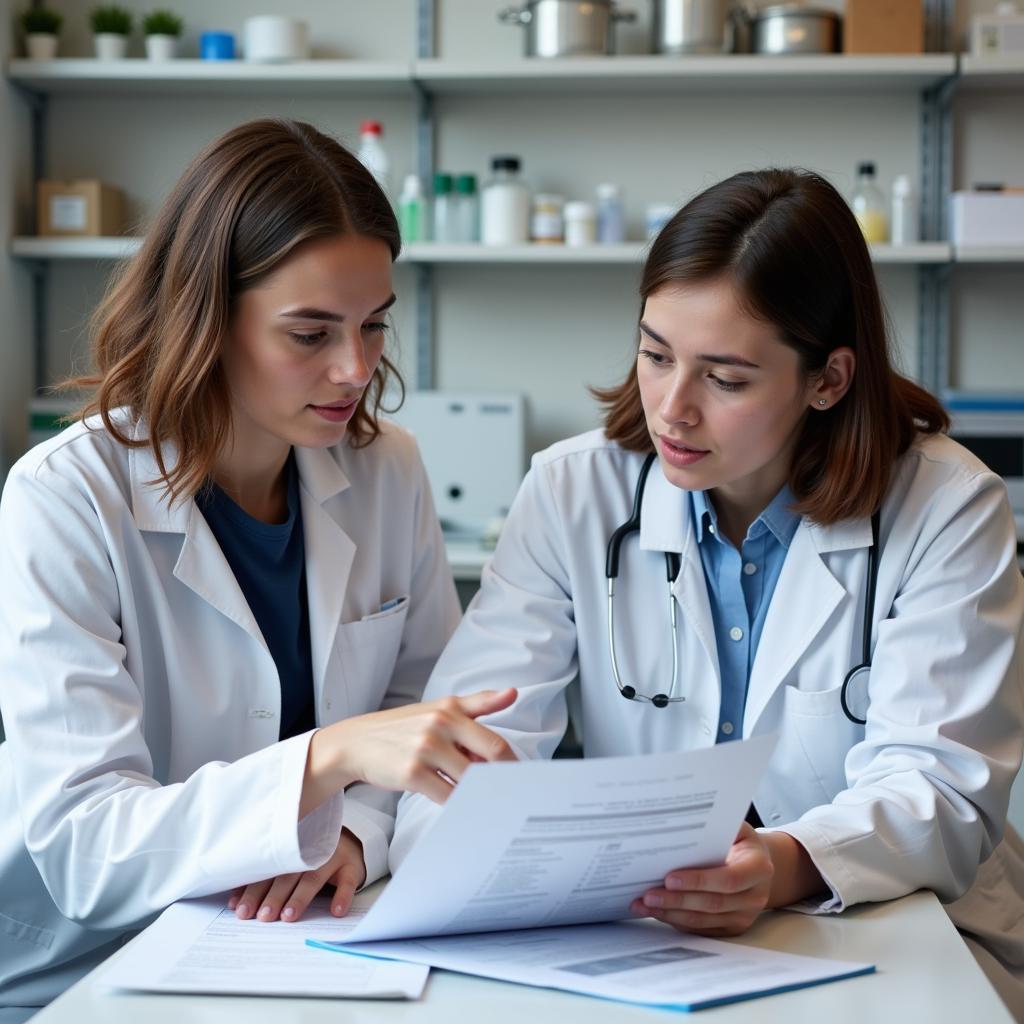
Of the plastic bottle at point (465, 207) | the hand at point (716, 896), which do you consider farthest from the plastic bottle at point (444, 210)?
the hand at point (716, 896)

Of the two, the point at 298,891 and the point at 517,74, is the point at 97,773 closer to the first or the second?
the point at 298,891

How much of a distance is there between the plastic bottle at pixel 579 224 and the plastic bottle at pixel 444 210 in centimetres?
27

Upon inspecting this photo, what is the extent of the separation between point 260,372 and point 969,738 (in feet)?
2.47

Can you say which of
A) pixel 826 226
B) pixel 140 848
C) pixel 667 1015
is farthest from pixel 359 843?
pixel 826 226

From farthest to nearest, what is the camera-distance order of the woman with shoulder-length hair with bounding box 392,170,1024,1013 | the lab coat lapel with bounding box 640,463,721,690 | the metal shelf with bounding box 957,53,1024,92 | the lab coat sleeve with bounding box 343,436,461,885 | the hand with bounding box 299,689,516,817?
the metal shelf with bounding box 957,53,1024,92 < the lab coat sleeve with bounding box 343,436,461,885 < the lab coat lapel with bounding box 640,463,721,690 < the woman with shoulder-length hair with bounding box 392,170,1024,1013 < the hand with bounding box 299,689,516,817

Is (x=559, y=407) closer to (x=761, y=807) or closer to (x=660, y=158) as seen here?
(x=660, y=158)

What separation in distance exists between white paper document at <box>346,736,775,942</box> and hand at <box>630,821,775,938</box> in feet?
0.04

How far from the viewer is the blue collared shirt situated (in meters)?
1.36

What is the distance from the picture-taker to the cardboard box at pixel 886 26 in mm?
2957

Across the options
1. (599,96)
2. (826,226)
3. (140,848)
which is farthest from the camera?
(599,96)

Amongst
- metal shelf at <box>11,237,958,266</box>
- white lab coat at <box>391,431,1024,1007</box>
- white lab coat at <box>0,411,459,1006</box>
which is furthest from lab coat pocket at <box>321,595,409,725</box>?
metal shelf at <box>11,237,958,266</box>

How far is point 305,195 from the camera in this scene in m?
1.26

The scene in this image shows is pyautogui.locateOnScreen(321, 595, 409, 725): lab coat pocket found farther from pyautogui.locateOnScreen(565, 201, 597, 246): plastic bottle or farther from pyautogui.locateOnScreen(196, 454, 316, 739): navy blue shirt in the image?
pyautogui.locateOnScreen(565, 201, 597, 246): plastic bottle

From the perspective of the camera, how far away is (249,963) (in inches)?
35.2
